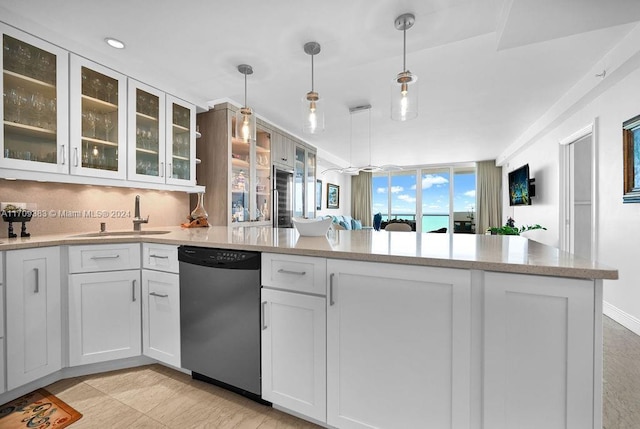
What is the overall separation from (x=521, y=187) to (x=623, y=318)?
3.24 meters

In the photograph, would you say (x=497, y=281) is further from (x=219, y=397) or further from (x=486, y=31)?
(x=486, y=31)

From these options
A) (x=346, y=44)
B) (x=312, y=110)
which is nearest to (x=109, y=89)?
(x=312, y=110)

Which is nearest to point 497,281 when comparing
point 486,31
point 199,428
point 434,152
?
point 199,428

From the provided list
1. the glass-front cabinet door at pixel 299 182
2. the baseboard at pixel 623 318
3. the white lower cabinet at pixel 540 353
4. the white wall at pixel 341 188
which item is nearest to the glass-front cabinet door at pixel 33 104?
the white lower cabinet at pixel 540 353

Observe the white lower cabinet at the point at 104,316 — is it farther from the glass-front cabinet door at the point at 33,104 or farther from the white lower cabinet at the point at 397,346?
the white lower cabinet at the point at 397,346

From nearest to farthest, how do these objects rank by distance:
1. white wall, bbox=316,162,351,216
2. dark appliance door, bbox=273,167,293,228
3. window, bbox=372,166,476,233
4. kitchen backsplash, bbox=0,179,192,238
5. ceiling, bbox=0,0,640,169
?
1. ceiling, bbox=0,0,640,169
2. kitchen backsplash, bbox=0,179,192,238
3. dark appliance door, bbox=273,167,293,228
4. white wall, bbox=316,162,351,216
5. window, bbox=372,166,476,233

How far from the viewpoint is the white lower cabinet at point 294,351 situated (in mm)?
1305

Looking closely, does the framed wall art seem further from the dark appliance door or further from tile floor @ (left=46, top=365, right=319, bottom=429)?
tile floor @ (left=46, top=365, right=319, bottom=429)

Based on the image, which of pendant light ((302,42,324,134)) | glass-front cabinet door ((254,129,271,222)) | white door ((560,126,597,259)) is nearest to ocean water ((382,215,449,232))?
white door ((560,126,597,259))

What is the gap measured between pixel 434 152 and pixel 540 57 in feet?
13.8

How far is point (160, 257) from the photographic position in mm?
1812

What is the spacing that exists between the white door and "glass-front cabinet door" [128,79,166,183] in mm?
4813

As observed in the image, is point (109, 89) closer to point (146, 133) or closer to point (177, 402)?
point (146, 133)

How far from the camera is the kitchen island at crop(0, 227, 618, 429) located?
0.92 metres
